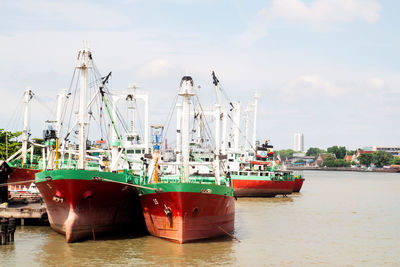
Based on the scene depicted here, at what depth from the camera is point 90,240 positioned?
1291 inches

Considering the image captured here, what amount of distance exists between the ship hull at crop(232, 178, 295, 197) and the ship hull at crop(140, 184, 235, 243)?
36.6 meters

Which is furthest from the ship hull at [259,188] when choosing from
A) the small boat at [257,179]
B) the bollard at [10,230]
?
the bollard at [10,230]

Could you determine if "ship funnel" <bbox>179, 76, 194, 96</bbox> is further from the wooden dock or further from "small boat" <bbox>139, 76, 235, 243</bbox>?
the wooden dock

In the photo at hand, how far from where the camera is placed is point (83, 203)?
3184 centimetres

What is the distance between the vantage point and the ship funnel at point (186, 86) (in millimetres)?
33906

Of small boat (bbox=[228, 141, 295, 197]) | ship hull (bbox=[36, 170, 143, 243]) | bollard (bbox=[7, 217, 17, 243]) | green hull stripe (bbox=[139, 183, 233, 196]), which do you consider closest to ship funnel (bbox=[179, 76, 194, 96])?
green hull stripe (bbox=[139, 183, 233, 196])

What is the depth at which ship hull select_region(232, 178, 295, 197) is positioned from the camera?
70625 millimetres

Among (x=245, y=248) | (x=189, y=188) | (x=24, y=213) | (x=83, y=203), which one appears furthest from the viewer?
(x=24, y=213)

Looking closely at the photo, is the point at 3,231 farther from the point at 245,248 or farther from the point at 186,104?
the point at 245,248

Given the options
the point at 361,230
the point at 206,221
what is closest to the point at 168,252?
the point at 206,221

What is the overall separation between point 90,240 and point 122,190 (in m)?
3.96

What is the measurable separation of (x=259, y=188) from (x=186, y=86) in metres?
40.2

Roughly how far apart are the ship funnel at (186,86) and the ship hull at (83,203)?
7455mm

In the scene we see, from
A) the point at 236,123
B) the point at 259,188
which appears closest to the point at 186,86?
the point at 259,188
